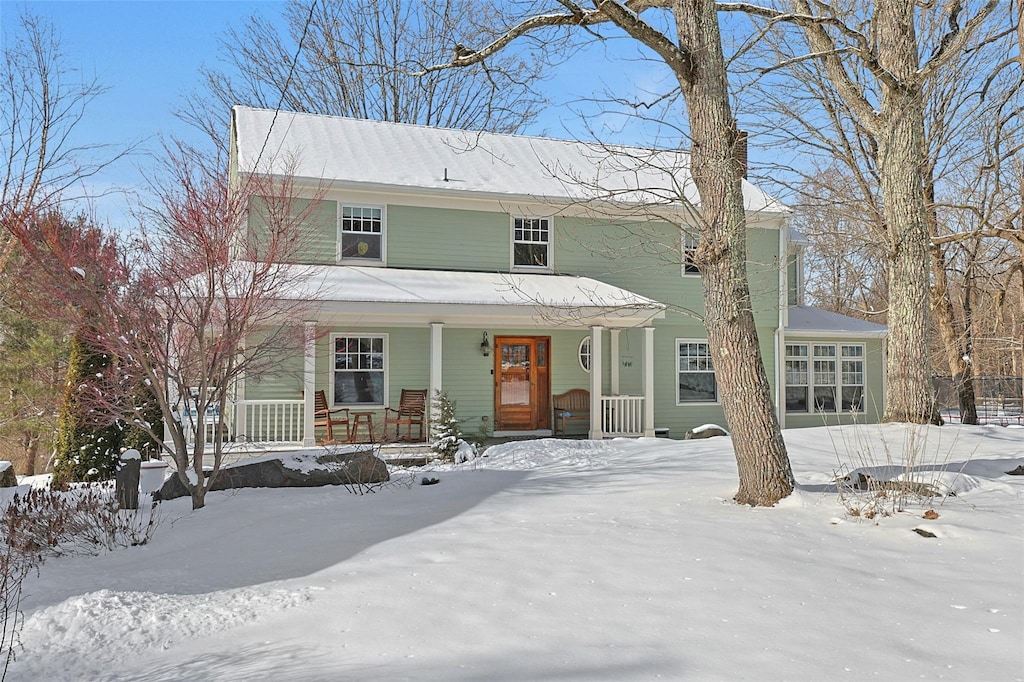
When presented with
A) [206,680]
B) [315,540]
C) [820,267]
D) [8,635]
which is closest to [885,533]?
[315,540]

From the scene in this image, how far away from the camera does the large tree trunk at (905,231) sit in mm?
11844

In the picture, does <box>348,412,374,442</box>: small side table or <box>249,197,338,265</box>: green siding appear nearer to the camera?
<box>348,412,374,442</box>: small side table

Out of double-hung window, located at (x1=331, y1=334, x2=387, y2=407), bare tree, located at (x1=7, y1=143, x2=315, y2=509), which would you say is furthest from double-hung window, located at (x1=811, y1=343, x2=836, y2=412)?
bare tree, located at (x1=7, y1=143, x2=315, y2=509)

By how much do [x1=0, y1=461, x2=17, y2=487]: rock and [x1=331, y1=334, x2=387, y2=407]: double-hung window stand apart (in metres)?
5.24

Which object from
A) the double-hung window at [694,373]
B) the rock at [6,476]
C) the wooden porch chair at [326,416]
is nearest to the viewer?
the rock at [6,476]

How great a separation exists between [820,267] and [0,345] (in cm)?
2984

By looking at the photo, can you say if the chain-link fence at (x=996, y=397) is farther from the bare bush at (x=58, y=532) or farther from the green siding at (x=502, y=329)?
the bare bush at (x=58, y=532)

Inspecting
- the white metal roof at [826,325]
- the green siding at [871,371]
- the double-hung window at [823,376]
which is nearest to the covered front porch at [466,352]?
the double-hung window at [823,376]

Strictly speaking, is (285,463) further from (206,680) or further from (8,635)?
(206,680)

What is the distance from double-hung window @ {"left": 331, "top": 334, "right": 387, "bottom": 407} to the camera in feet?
45.7

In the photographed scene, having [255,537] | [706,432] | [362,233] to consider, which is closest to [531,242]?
[362,233]

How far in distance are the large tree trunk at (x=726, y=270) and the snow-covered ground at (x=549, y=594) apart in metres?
0.44

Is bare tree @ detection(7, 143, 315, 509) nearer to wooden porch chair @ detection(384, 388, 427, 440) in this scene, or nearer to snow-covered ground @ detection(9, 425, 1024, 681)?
snow-covered ground @ detection(9, 425, 1024, 681)

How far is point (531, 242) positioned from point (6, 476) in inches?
385
